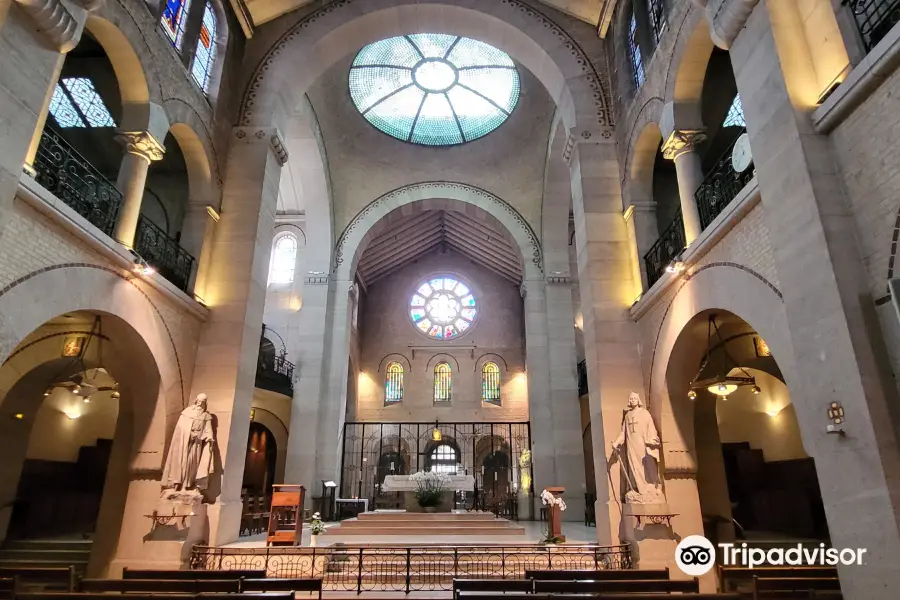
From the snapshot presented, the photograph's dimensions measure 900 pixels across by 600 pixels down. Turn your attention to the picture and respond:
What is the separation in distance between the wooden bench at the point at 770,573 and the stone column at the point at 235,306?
278 inches

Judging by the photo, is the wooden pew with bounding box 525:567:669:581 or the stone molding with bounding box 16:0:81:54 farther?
the wooden pew with bounding box 525:567:669:581

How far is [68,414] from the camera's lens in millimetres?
13148

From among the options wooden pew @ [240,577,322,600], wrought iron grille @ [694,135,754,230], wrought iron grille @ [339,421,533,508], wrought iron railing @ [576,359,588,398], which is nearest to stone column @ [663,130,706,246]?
wrought iron grille @ [694,135,754,230]

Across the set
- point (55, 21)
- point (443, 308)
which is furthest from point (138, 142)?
point (443, 308)

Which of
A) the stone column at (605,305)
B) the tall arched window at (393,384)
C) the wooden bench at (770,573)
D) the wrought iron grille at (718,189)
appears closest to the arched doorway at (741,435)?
the stone column at (605,305)

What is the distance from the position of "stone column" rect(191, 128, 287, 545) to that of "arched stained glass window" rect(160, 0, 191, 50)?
1.94 meters

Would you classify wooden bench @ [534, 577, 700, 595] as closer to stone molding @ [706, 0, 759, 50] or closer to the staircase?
stone molding @ [706, 0, 759, 50]

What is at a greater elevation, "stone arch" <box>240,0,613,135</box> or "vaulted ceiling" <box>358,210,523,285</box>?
"vaulted ceiling" <box>358,210,523,285</box>

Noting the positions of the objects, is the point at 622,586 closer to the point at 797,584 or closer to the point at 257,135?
the point at 797,584

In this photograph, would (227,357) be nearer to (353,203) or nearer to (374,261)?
(353,203)

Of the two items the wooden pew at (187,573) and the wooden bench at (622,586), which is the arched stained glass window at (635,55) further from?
the wooden pew at (187,573)

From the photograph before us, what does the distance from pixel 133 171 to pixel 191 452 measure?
168 inches

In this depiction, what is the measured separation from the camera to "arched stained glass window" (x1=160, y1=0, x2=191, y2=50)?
351 inches

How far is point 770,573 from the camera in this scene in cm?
609
